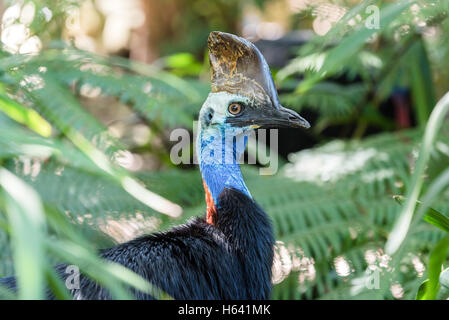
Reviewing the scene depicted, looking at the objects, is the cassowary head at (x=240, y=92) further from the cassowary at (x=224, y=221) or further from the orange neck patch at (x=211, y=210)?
the orange neck patch at (x=211, y=210)

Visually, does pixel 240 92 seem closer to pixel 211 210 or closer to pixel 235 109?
pixel 235 109

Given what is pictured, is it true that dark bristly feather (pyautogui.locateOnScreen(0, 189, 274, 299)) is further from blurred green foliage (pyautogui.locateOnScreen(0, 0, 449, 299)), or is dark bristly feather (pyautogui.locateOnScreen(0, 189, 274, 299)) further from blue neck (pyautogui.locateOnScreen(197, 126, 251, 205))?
blurred green foliage (pyautogui.locateOnScreen(0, 0, 449, 299))

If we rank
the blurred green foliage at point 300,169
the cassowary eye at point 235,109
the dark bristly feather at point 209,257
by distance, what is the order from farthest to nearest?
the blurred green foliage at point 300,169
the cassowary eye at point 235,109
the dark bristly feather at point 209,257

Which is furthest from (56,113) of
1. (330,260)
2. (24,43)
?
(330,260)

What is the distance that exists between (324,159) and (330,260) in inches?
21.9

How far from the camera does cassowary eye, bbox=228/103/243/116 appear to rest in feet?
3.88

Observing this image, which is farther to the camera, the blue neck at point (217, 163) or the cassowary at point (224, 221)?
the blue neck at point (217, 163)

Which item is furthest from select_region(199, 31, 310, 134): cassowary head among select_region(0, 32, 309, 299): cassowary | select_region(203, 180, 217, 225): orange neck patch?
select_region(203, 180, 217, 225): orange neck patch

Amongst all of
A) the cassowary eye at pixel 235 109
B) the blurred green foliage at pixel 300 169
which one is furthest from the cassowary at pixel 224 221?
the blurred green foliage at pixel 300 169

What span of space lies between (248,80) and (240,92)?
0.03 metres

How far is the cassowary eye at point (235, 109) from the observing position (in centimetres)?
118

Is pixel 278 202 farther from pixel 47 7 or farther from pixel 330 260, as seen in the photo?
pixel 47 7

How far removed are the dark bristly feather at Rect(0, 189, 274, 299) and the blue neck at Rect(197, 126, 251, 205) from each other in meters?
0.02
